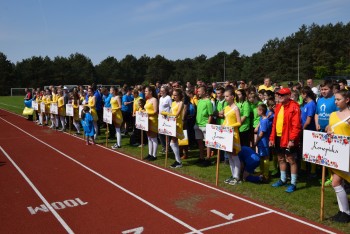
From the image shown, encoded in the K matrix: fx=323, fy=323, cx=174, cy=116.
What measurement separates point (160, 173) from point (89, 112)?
5.34m

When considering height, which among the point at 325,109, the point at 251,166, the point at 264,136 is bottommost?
the point at 251,166

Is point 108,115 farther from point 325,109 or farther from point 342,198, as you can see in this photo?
point 342,198

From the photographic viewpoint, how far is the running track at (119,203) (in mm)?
5180

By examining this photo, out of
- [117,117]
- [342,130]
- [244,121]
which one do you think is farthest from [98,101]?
[342,130]

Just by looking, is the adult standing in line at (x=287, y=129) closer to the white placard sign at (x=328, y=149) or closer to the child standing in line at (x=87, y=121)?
the white placard sign at (x=328, y=149)

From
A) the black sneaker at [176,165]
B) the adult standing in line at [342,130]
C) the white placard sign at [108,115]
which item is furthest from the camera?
the white placard sign at [108,115]

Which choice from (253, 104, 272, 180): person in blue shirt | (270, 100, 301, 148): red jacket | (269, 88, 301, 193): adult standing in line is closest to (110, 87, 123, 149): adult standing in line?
(253, 104, 272, 180): person in blue shirt

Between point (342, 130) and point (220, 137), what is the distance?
265cm

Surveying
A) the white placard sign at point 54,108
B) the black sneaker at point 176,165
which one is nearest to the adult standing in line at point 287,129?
the black sneaker at point 176,165

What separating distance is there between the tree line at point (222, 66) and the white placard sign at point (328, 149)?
201 ft

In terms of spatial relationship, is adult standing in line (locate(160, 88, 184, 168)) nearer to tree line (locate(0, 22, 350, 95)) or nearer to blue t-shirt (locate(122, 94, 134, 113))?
blue t-shirt (locate(122, 94, 134, 113))

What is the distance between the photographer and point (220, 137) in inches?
281

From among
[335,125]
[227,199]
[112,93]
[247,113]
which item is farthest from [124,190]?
[112,93]

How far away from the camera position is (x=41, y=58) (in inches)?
3273
